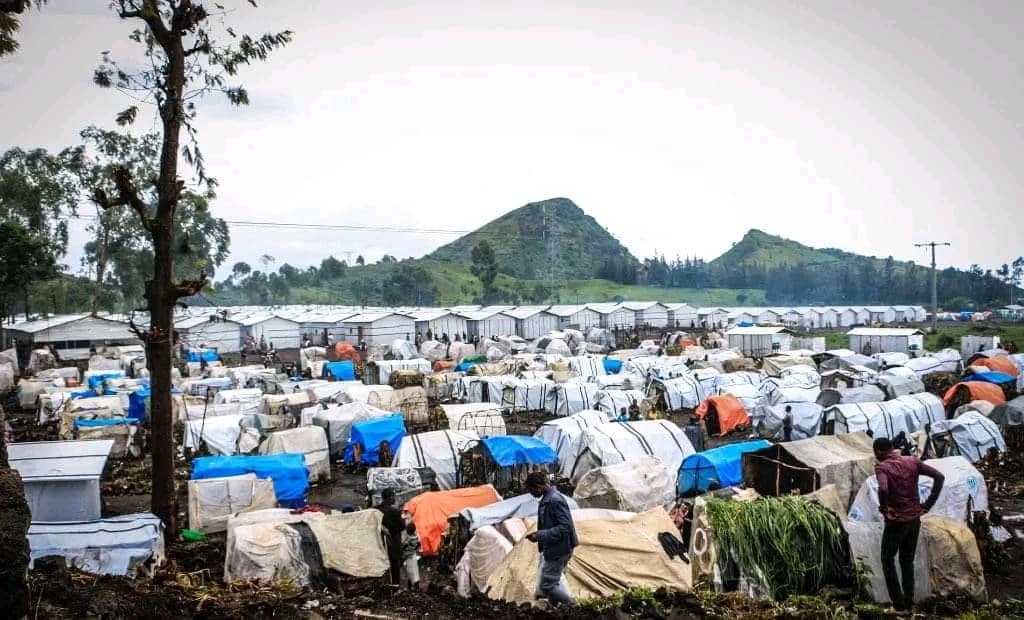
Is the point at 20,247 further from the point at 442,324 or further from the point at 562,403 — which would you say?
the point at 562,403

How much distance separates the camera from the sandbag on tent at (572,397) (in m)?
26.8

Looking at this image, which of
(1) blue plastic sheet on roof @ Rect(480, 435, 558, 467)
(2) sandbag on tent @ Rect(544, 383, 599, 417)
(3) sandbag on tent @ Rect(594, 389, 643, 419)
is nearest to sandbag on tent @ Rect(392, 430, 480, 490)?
(1) blue plastic sheet on roof @ Rect(480, 435, 558, 467)

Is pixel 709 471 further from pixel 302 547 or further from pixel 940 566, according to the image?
pixel 302 547

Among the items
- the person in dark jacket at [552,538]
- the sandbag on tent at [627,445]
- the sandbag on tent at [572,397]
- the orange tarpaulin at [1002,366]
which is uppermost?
the person in dark jacket at [552,538]

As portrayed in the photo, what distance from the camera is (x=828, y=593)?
797cm

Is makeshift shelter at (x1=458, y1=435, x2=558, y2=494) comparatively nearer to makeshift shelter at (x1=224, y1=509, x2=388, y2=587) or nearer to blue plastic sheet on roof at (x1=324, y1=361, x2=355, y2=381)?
makeshift shelter at (x1=224, y1=509, x2=388, y2=587)

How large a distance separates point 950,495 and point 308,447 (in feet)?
→ 47.2

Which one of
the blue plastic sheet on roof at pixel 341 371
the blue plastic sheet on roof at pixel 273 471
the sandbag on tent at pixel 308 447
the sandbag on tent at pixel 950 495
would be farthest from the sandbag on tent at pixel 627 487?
the blue plastic sheet on roof at pixel 341 371

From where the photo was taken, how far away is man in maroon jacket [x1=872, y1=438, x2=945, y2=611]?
738 centimetres

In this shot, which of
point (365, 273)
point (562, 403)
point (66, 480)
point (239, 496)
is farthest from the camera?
point (365, 273)

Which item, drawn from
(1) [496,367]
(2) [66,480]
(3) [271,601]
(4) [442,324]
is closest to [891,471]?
(3) [271,601]

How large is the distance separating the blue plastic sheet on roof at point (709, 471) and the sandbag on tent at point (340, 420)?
10.1 metres

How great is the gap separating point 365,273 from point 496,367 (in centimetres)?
14208

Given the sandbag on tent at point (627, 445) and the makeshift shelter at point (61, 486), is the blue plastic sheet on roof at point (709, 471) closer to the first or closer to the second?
the sandbag on tent at point (627, 445)
